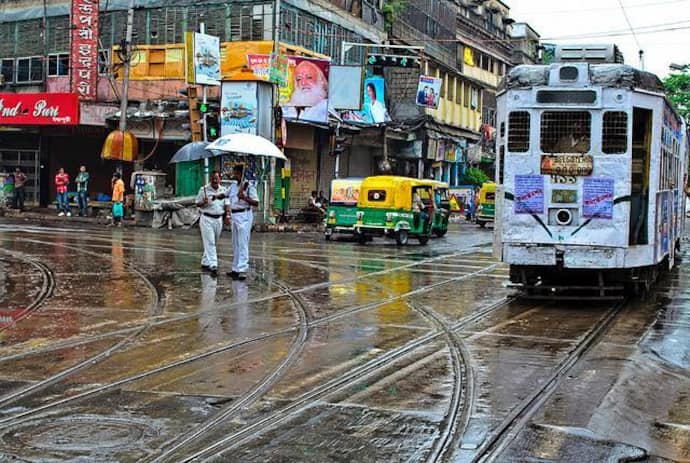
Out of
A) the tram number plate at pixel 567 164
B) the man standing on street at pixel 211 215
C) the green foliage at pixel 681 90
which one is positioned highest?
the green foliage at pixel 681 90

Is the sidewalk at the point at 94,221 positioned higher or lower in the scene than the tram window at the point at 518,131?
lower

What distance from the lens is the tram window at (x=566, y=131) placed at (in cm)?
1349

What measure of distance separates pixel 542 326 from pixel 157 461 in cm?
706

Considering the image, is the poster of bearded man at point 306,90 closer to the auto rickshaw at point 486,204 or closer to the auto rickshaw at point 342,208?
the auto rickshaw at point 342,208

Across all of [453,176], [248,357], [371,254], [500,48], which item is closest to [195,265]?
[371,254]

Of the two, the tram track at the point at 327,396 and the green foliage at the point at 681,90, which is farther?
the green foliage at the point at 681,90

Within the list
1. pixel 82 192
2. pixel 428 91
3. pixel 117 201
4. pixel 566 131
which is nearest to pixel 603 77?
pixel 566 131

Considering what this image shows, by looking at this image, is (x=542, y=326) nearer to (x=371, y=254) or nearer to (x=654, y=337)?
(x=654, y=337)

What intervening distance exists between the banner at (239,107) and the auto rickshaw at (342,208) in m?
4.01

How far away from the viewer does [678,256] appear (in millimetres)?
24172

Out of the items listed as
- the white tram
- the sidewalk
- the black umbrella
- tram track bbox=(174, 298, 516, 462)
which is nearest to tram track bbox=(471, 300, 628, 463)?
tram track bbox=(174, 298, 516, 462)

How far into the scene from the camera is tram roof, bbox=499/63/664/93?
1320cm

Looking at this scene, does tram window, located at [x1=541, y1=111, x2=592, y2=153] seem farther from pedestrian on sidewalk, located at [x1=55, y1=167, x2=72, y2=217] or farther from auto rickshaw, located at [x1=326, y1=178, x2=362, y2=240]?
pedestrian on sidewalk, located at [x1=55, y1=167, x2=72, y2=217]

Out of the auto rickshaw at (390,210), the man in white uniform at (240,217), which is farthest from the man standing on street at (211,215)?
the auto rickshaw at (390,210)
